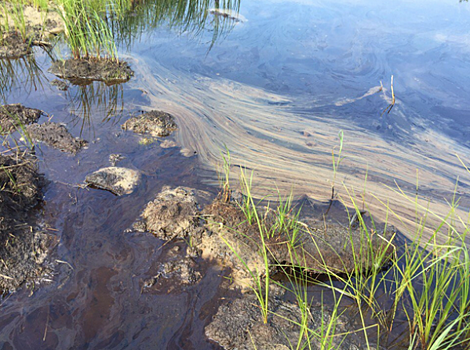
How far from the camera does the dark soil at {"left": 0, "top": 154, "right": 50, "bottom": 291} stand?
149cm

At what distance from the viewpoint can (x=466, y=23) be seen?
4.71 meters

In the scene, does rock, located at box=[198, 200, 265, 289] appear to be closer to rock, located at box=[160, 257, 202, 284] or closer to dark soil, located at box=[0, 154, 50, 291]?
rock, located at box=[160, 257, 202, 284]

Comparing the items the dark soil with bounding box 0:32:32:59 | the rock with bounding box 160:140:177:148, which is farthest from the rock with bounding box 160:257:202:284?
the dark soil with bounding box 0:32:32:59

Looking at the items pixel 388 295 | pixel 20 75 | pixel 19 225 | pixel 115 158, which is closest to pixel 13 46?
pixel 20 75

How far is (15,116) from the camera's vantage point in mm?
2387

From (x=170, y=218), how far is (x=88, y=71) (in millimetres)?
2009

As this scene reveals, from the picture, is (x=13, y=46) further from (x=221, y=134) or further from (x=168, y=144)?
(x=221, y=134)

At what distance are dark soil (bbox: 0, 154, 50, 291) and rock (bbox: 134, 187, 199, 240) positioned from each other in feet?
1.57

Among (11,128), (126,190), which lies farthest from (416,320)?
(11,128)

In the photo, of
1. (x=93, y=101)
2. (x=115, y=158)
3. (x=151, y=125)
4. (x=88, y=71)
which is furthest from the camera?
(x=88, y=71)

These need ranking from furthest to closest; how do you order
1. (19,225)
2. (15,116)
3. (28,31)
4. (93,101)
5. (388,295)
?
1. (28,31)
2. (93,101)
3. (15,116)
4. (19,225)
5. (388,295)

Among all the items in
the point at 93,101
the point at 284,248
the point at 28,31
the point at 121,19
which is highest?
the point at 121,19

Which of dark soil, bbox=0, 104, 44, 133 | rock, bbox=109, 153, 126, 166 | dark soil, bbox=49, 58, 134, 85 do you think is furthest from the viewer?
dark soil, bbox=49, 58, 134, 85

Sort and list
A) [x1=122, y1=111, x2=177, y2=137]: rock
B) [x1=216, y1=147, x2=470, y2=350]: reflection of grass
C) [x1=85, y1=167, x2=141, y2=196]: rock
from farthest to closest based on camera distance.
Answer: [x1=122, y1=111, x2=177, y2=137]: rock
[x1=85, y1=167, x2=141, y2=196]: rock
[x1=216, y1=147, x2=470, y2=350]: reflection of grass
